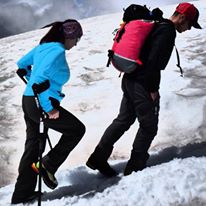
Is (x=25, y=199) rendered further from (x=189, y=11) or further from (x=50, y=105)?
(x=189, y=11)

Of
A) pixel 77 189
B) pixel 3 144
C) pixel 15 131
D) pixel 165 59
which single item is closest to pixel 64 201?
pixel 77 189

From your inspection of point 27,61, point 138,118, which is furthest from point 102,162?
point 27,61

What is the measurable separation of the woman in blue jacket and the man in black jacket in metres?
0.55

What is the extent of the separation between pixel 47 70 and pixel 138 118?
1.04 metres

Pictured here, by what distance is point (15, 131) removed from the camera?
5891mm

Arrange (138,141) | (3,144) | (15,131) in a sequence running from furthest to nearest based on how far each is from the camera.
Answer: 1. (15,131)
2. (3,144)
3. (138,141)

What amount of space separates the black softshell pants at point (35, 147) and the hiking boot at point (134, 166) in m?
0.66

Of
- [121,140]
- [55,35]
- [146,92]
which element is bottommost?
[121,140]

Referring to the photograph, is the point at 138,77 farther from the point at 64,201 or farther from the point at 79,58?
the point at 79,58

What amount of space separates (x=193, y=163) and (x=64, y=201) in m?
1.26

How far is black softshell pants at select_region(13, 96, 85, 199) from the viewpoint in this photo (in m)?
3.55

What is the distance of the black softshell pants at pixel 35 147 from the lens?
355 centimetres

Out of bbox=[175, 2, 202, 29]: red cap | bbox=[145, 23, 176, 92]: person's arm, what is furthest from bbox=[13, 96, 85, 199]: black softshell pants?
bbox=[175, 2, 202, 29]: red cap

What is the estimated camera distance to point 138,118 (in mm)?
3760
